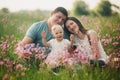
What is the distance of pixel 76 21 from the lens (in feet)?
12.2

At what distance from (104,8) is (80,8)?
0.82 ft

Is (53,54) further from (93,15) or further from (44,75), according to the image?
(93,15)

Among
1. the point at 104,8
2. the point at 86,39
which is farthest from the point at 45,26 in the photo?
the point at 104,8

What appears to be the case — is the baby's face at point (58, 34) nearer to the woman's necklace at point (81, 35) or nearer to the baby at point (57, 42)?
the baby at point (57, 42)

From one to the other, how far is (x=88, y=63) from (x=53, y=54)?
318mm

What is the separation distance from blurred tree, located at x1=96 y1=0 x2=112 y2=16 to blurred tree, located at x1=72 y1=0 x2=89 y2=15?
0.13 meters

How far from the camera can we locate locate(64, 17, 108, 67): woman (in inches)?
143

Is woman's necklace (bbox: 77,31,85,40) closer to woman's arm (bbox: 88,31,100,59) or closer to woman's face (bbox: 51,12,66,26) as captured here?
woman's arm (bbox: 88,31,100,59)

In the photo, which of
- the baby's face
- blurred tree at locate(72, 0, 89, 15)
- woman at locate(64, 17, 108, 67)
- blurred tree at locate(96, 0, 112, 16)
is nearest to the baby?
the baby's face

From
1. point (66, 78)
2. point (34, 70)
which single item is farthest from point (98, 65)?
point (34, 70)

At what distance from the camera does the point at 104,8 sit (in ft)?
13.0

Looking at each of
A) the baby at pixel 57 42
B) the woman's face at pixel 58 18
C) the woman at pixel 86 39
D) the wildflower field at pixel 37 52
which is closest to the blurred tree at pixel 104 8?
the wildflower field at pixel 37 52

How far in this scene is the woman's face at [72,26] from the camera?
12.1ft

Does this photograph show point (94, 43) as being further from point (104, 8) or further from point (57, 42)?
point (104, 8)
